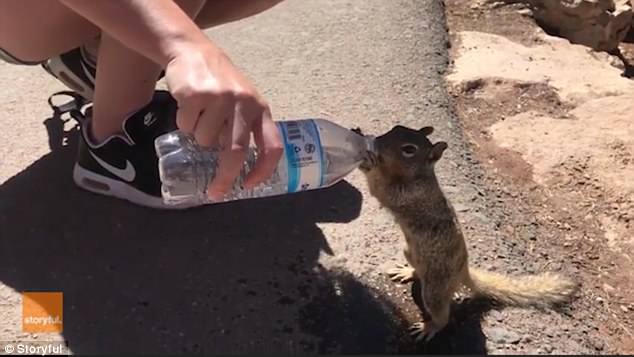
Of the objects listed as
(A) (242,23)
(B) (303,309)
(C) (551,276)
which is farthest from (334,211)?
(A) (242,23)

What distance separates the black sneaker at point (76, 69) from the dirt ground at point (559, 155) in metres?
1.38

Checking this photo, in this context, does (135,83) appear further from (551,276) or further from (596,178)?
(596,178)

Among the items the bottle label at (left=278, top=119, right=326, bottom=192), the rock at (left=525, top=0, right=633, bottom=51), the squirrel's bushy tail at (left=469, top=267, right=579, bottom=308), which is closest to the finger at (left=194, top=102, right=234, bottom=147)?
the bottle label at (left=278, top=119, right=326, bottom=192)

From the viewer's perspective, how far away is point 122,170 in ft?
9.05

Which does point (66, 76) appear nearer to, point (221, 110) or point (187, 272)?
point (187, 272)

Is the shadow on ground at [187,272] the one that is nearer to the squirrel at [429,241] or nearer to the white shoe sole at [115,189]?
the white shoe sole at [115,189]

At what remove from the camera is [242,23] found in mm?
4199

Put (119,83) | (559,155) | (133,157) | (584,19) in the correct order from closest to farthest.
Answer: (119,83) → (133,157) → (559,155) → (584,19)

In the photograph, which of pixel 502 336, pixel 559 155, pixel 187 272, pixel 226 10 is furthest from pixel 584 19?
pixel 187 272

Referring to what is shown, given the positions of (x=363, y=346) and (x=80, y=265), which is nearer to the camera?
(x=363, y=346)

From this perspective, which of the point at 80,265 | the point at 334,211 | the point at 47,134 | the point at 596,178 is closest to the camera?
the point at 80,265

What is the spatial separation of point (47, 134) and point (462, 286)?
1504mm

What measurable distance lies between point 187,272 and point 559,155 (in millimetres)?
1570

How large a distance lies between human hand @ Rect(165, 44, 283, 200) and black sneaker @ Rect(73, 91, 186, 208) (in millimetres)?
951
